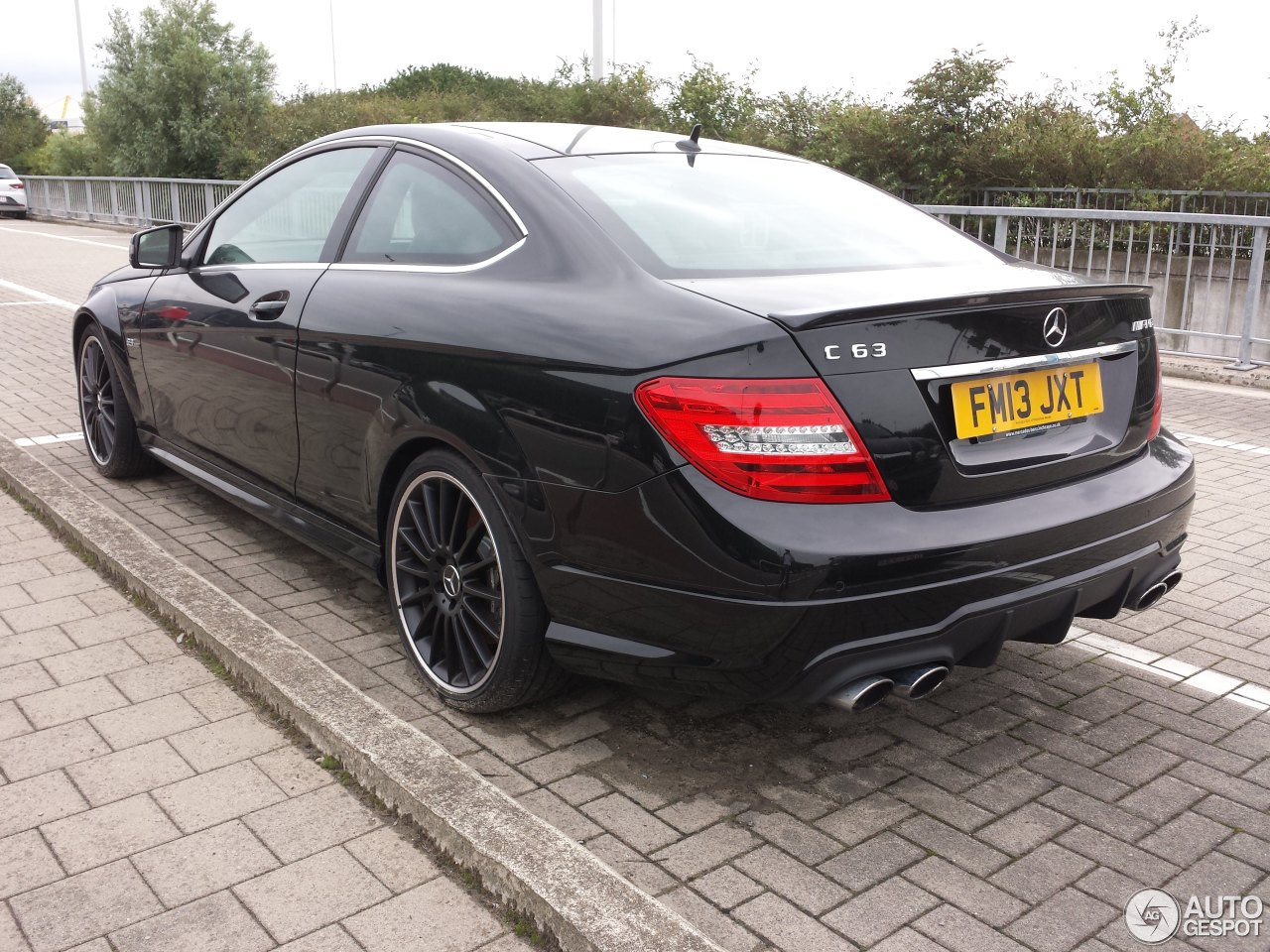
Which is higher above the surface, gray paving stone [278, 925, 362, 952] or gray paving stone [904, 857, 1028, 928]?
gray paving stone [904, 857, 1028, 928]

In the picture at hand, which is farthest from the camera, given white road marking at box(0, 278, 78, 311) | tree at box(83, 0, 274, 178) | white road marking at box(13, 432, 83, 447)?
tree at box(83, 0, 274, 178)

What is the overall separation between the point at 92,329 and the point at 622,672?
380 centimetres

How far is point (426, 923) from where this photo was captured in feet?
7.75

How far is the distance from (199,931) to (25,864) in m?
0.53

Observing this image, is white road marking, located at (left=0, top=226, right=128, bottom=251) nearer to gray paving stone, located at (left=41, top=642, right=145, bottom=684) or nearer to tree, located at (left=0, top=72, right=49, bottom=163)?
gray paving stone, located at (left=41, top=642, right=145, bottom=684)

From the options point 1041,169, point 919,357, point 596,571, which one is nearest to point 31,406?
point 596,571

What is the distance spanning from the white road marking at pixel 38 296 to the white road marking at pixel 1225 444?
10495 mm

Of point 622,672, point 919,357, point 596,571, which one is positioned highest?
point 919,357

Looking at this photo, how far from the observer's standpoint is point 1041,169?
43.3 ft

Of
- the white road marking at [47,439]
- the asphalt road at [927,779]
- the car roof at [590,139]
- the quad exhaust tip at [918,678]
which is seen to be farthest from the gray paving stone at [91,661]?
the white road marking at [47,439]

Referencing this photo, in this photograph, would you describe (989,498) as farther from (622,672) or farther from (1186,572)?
(1186,572)

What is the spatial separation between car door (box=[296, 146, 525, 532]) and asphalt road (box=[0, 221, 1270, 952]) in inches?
25.5

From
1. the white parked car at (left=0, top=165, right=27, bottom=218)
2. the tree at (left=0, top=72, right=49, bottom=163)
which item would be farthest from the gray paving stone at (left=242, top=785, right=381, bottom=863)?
the tree at (left=0, top=72, right=49, bottom=163)

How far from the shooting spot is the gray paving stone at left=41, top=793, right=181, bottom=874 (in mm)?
2609
